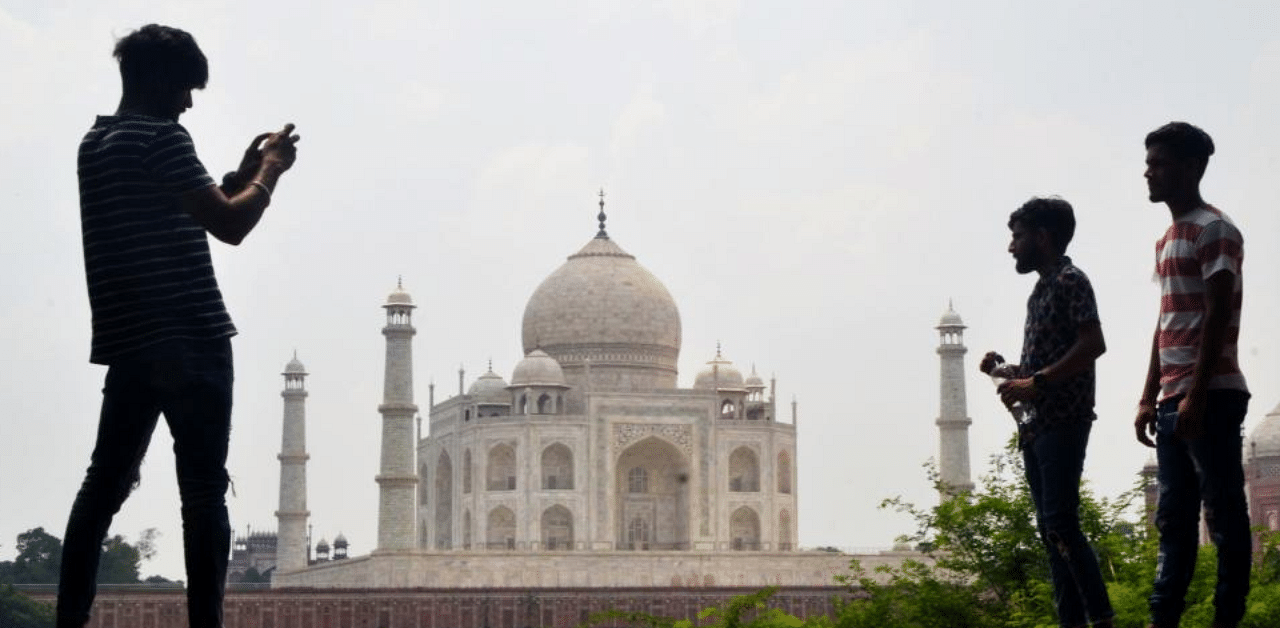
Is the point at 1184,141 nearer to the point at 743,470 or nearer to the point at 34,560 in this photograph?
the point at 743,470

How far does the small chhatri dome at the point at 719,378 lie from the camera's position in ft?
174

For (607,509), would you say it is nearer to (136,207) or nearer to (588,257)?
(588,257)

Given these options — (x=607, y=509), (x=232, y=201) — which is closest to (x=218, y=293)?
(x=232, y=201)

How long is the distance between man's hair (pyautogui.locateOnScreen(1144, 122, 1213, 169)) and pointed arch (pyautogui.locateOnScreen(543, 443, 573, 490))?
147 ft

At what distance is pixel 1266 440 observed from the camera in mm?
57469

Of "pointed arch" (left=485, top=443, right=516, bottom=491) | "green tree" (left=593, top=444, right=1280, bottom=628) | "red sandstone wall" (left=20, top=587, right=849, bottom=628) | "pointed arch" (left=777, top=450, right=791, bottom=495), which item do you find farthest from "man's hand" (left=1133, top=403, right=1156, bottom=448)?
"pointed arch" (left=777, top=450, right=791, bottom=495)

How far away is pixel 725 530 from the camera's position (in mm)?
51219

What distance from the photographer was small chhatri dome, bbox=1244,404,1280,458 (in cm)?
5694

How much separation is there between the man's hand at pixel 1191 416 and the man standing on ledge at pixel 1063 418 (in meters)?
0.31

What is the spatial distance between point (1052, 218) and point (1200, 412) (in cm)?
82

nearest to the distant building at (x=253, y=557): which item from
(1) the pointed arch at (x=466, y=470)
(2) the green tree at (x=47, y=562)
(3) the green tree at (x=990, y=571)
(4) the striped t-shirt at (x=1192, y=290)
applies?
(2) the green tree at (x=47, y=562)

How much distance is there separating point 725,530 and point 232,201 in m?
46.4

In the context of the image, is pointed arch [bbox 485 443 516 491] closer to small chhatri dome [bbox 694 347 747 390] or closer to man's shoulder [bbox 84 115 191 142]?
small chhatri dome [bbox 694 347 747 390]

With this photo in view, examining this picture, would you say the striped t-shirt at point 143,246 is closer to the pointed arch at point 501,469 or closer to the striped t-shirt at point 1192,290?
the striped t-shirt at point 1192,290
